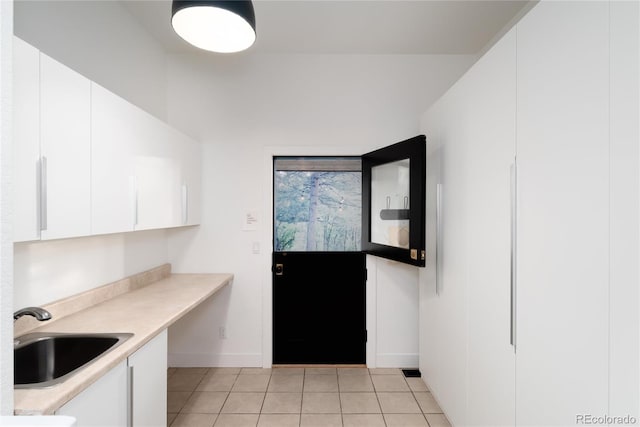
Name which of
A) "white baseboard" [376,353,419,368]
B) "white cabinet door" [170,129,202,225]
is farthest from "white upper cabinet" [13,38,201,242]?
"white baseboard" [376,353,419,368]

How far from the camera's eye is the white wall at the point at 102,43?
1691 millimetres

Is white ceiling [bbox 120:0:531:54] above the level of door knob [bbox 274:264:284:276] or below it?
above

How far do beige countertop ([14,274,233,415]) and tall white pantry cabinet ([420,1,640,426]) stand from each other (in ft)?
5.84

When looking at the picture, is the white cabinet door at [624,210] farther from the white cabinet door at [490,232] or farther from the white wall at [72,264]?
the white wall at [72,264]

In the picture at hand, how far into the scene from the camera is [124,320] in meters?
1.76

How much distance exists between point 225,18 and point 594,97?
146 cm

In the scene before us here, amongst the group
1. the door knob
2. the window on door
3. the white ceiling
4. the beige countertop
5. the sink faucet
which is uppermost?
the white ceiling

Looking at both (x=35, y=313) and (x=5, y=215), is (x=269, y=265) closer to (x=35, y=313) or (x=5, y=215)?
(x=35, y=313)

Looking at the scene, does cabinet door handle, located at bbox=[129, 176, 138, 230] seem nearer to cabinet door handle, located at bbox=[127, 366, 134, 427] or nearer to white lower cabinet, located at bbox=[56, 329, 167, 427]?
white lower cabinet, located at bbox=[56, 329, 167, 427]

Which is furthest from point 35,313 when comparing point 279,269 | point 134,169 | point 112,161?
point 279,269

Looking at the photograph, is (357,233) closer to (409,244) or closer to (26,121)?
(409,244)

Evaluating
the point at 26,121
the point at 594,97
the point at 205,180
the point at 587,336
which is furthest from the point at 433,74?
the point at 26,121

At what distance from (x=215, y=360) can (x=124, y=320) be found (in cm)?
156

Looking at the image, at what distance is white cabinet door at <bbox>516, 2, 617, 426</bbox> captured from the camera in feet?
3.35
